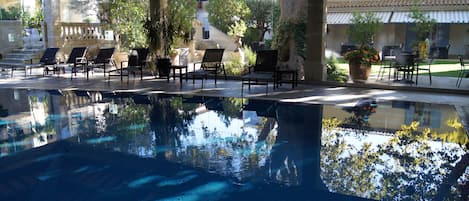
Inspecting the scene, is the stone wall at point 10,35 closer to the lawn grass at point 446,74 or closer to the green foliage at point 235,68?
the green foliage at point 235,68

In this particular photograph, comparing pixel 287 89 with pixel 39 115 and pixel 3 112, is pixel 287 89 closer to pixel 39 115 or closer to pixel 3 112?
pixel 39 115

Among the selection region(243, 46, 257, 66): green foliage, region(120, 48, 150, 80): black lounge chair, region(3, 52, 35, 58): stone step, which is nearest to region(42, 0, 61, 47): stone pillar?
region(3, 52, 35, 58): stone step

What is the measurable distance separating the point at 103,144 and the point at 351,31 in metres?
16.4

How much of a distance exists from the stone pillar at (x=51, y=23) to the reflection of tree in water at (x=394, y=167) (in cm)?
1453

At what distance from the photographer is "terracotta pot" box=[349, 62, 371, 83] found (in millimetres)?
11672

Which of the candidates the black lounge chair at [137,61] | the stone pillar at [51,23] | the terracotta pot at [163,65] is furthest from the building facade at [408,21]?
the stone pillar at [51,23]

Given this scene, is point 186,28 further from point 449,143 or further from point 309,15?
point 449,143

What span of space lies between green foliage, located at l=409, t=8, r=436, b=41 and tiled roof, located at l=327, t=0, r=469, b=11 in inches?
54.7

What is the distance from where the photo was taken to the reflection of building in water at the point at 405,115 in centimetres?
736

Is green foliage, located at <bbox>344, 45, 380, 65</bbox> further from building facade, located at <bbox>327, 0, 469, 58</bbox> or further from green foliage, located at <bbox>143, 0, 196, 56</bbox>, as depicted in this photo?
building facade, located at <bbox>327, 0, 469, 58</bbox>

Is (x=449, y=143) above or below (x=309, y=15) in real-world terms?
below

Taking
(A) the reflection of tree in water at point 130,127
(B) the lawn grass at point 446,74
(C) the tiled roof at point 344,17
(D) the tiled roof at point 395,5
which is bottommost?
(A) the reflection of tree in water at point 130,127

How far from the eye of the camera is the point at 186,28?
13.9 meters

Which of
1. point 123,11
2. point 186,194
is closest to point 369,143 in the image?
point 186,194
